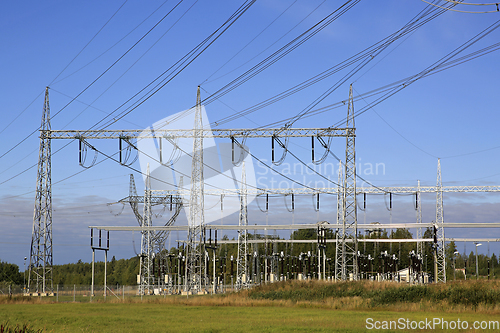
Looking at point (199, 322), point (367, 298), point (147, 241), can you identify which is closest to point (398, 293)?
point (367, 298)

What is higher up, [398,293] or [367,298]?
[398,293]

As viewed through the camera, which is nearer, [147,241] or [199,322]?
[199,322]

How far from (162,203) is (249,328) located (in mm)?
42826

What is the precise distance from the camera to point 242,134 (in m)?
35.2

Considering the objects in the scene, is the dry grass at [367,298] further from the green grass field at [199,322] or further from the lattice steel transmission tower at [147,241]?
the lattice steel transmission tower at [147,241]

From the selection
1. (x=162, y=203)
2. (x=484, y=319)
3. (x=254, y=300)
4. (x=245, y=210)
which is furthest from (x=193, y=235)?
(x=484, y=319)

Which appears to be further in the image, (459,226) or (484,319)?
(459,226)

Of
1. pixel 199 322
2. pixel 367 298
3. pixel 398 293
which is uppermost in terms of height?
pixel 199 322

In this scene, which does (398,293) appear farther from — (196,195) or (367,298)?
(196,195)

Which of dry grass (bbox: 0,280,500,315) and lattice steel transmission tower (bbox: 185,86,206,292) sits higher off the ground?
lattice steel transmission tower (bbox: 185,86,206,292)

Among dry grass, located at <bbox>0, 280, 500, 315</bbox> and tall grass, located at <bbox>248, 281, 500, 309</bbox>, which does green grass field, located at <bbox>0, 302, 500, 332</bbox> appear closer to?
dry grass, located at <bbox>0, 280, 500, 315</bbox>

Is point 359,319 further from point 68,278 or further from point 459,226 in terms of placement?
point 68,278

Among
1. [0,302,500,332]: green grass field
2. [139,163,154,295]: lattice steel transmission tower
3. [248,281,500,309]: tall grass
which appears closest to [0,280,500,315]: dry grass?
[248,281,500,309]: tall grass

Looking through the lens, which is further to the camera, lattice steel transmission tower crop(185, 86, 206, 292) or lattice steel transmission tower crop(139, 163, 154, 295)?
lattice steel transmission tower crop(139, 163, 154, 295)
